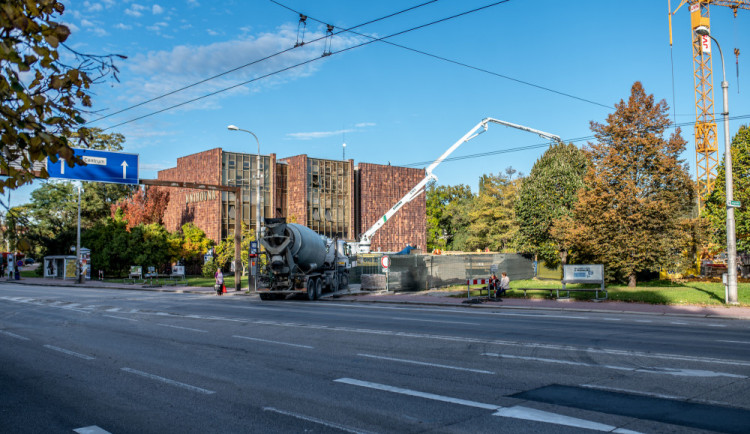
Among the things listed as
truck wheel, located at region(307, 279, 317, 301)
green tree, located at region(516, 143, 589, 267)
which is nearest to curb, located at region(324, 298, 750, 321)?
truck wheel, located at region(307, 279, 317, 301)

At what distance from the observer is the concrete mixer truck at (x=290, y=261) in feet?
90.0

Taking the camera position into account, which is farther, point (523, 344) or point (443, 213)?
point (443, 213)

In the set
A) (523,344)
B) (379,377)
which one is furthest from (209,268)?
(379,377)

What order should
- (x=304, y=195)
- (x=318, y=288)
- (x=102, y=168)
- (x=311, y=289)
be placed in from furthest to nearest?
(x=304, y=195), (x=318, y=288), (x=311, y=289), (x=102, y=168)

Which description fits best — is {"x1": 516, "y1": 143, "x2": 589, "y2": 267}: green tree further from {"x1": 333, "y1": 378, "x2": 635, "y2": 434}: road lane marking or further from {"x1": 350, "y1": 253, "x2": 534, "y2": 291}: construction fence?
{"x1": 333, "y1": 378, "x2": 635, "y2": 434}: road lane marking

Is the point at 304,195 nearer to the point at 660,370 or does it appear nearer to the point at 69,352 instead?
the point at 69,352

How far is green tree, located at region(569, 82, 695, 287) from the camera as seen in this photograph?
2988 cm

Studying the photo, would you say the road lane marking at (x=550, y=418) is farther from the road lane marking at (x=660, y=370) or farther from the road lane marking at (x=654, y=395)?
the road lane marking at (x=660, y=370)

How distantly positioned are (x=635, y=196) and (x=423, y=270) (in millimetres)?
11898

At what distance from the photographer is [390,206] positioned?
73.4m

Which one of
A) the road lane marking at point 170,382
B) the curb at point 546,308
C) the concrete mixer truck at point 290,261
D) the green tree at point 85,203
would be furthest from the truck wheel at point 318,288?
the green tree at point 85,203

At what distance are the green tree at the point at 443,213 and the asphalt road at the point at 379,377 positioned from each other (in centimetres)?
7969

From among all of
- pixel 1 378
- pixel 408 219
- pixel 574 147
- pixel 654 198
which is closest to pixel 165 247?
pixel 408 219

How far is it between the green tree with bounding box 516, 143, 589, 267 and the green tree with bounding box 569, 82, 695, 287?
875 centimetres
